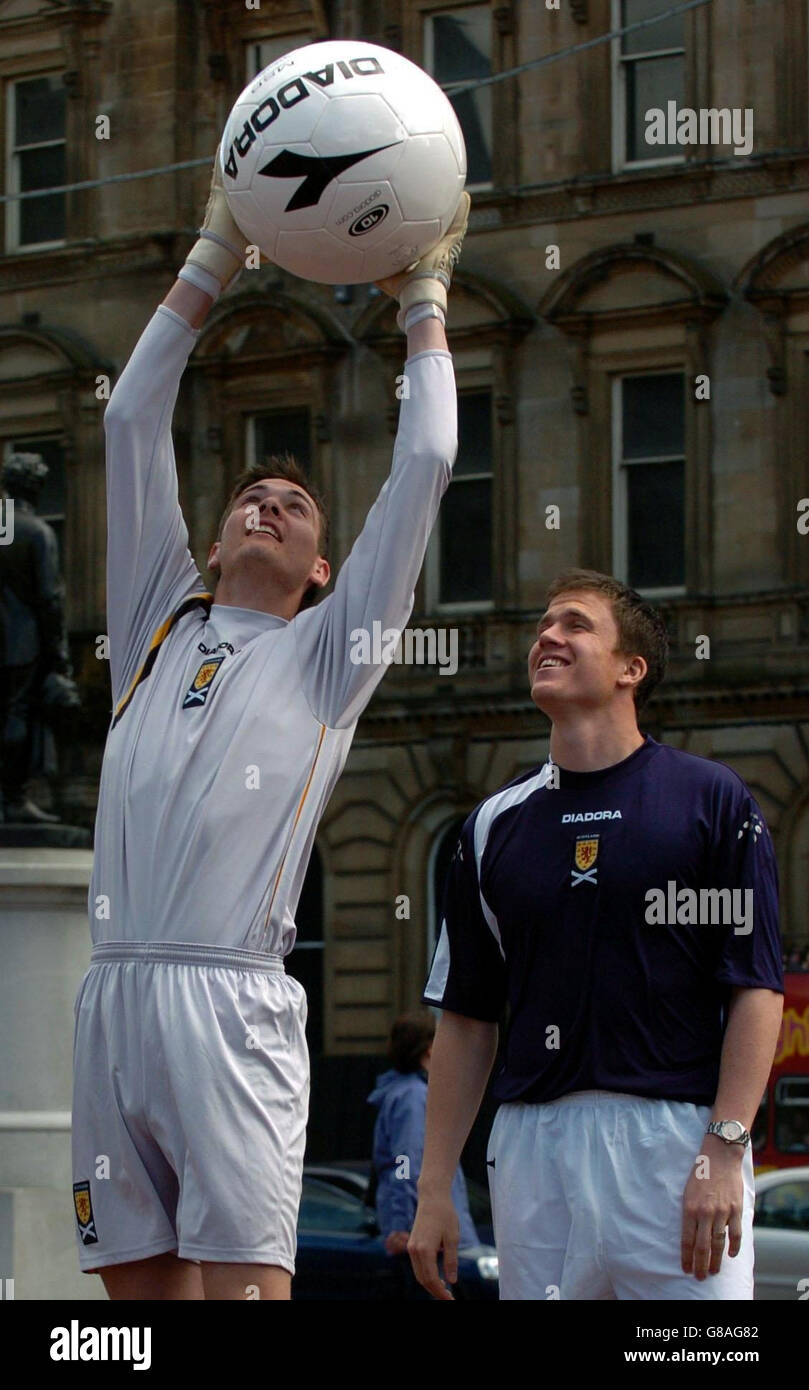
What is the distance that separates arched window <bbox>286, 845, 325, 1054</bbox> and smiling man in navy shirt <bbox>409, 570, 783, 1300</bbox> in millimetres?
23924

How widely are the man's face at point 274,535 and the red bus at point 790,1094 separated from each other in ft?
55.5

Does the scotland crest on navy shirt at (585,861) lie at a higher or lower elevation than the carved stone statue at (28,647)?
lower

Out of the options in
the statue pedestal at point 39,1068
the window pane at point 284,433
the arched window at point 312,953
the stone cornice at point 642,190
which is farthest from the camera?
the window pane at point 284,433

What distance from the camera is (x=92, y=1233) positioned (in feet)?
14.9

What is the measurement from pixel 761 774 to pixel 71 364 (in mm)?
10443

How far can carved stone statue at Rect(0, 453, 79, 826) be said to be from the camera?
12391 millimetres

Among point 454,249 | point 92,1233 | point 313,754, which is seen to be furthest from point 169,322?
point 92,1233

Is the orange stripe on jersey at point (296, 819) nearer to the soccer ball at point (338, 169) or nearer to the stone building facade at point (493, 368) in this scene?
the soccer ball at point (338, 169)

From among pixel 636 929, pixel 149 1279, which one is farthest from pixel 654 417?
pixel 149 1279

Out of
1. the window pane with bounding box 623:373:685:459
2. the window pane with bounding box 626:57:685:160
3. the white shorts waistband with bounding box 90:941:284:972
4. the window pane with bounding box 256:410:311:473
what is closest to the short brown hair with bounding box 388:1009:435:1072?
the white shorts waistband with bounding box 90:941:284:972

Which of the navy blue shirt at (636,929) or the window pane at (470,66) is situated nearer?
the navy blue shirt at (636,929)

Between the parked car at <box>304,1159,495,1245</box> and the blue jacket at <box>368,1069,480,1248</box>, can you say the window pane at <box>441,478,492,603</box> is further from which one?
the blue jacket at <box>368,1069,480,1248</box>

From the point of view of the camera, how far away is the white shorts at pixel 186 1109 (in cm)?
442

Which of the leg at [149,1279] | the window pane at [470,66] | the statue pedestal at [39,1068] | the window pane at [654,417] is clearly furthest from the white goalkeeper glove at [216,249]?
the window pane at [470,66]
